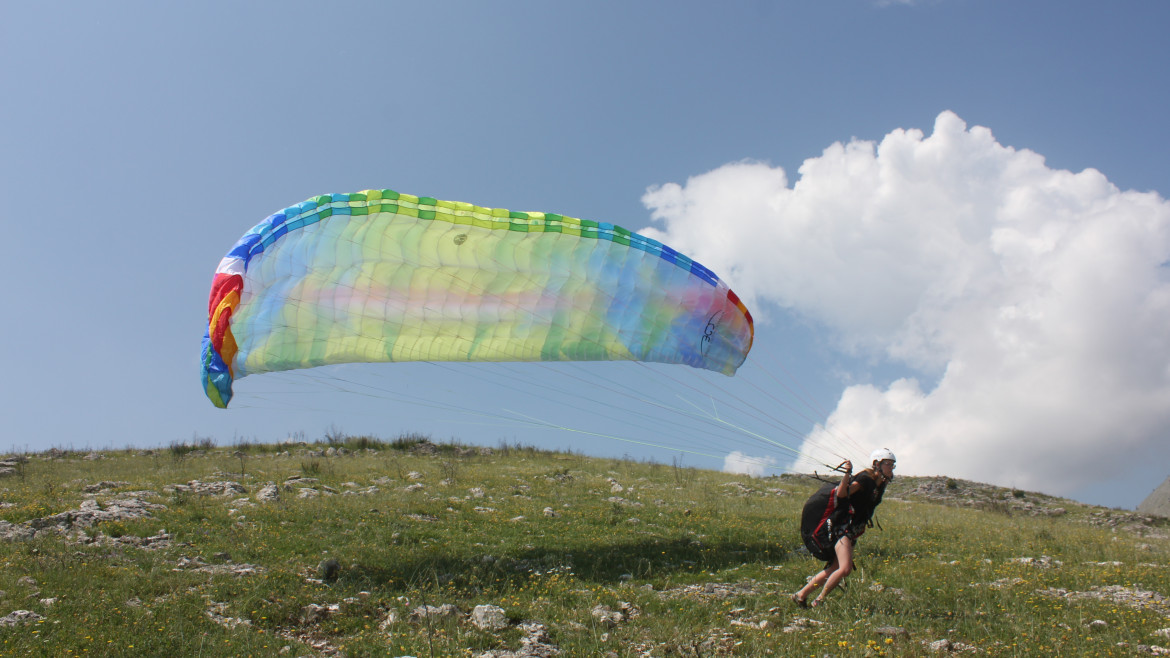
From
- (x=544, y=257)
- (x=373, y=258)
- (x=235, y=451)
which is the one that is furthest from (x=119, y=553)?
(x=235, y=451)

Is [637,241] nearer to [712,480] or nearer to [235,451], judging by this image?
[712,480]

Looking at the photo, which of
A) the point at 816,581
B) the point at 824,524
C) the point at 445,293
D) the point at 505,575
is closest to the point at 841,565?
the point at 816,581

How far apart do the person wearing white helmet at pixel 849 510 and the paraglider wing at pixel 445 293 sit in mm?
3525

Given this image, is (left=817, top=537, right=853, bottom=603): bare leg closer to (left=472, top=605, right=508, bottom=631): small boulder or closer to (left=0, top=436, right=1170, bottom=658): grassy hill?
(left=0, top=436, right=1170, bottom=658): grassy hill

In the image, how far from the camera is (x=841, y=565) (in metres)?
7.47

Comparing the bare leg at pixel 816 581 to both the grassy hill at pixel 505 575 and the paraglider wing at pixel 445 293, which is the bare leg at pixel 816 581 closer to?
the grassy hill at pixel 505 575

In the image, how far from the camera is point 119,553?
922 cm

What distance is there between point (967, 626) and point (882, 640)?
1.14 meters

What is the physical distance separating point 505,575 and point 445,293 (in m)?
3.83

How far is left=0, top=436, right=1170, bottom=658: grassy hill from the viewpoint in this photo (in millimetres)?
6695

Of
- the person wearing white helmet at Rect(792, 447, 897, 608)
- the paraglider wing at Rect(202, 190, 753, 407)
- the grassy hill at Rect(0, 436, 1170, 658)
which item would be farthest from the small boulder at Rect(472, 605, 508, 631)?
the paraglider wing at Rect(202, 190, 753, 407)

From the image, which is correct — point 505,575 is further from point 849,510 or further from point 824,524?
point 849,510

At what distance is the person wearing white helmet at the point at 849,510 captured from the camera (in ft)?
24.9

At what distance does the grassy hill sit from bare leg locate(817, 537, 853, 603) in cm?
27
